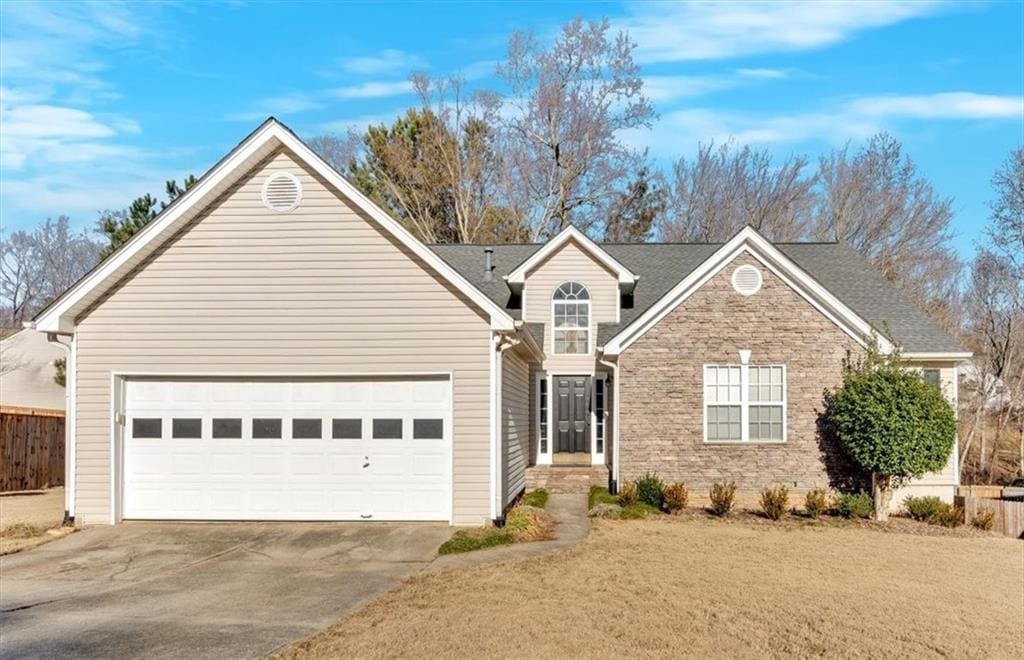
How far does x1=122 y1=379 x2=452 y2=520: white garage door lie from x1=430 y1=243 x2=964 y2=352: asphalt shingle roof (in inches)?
167

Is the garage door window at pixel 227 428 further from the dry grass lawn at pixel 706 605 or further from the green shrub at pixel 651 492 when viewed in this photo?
the green shrub at pixel 651 492

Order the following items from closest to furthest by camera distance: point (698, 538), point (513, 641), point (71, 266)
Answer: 1. point (513, 641)
2. point (698, 538)
3. point (71, 266)

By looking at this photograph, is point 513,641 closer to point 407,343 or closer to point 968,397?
point 407,343

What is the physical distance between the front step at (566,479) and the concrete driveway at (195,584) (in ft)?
19.8

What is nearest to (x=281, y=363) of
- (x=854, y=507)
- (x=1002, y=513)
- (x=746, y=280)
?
(x=746, y=280)

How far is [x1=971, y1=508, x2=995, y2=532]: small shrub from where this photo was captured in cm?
1725

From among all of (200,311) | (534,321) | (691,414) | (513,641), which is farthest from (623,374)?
(513,641)

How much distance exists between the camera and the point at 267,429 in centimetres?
1549

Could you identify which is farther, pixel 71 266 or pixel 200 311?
pixel 71 266

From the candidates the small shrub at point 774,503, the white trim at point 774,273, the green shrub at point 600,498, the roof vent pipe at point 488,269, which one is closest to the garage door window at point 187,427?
the green shrub at point 600,498

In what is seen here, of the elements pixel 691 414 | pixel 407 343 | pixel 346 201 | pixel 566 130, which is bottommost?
pixel 691 414

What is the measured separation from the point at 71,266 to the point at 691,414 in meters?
47.4

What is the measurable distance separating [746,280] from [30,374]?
99.8 ft

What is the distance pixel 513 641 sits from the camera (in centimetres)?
849
